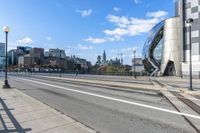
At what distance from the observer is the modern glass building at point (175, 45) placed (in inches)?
2734

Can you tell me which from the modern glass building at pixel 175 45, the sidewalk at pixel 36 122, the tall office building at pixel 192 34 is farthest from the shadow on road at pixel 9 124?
the tall office building at pixel 192 34

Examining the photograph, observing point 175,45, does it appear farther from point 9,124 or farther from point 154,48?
point 9,124

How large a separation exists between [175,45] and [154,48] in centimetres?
1647

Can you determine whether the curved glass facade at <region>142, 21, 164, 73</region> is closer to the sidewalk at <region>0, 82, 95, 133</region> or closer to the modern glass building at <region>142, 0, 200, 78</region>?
the modern glass building at <region>142, 0, 200, 78</region>

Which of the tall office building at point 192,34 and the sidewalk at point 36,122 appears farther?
the tall office building at point 192,34

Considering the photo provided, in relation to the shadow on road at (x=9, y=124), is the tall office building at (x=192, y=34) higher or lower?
higher

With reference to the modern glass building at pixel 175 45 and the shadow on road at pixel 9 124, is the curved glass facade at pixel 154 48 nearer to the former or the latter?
the modern glass building at pixel 175 45

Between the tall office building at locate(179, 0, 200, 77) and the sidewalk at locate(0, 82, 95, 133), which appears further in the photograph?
the tall office building at locate(179, 0, 200, 77)

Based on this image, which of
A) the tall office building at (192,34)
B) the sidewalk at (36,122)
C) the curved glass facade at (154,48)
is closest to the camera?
the sidewalk at (36,122)

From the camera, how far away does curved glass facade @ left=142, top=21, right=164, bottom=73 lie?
95.2 metres

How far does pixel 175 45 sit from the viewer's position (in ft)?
277

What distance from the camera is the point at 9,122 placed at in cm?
938

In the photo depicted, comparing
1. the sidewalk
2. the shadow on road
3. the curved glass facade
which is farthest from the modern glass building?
the shadow on road

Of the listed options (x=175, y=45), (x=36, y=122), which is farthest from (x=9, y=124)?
(x=175, y=45)
